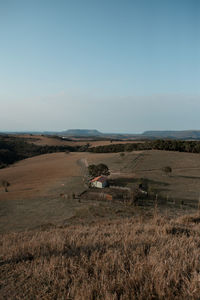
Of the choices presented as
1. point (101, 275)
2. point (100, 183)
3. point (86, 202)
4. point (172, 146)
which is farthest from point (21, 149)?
point (101, 275)

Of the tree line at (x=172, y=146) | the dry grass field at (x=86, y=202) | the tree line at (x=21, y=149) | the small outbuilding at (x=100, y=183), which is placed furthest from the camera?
the tree line at (x=21, y=149)

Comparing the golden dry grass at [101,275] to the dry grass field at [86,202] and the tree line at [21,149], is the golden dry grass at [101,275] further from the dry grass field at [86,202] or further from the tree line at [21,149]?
the tree line at [21,149]

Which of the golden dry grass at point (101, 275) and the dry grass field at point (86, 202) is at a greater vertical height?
the golden dry grass at point (101, 275)

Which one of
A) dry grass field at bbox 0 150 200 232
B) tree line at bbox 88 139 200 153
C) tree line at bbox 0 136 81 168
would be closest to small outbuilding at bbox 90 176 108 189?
dry grass field at bbox 0 150 200 232

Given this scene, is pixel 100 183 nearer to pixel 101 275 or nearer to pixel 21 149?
pixel 101 275

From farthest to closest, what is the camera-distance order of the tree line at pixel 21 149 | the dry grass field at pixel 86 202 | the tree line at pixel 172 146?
1. the tree line at pixel 21 149
2. the tree line at pixel 172 146
3. the dry grass field at pixel 86 202

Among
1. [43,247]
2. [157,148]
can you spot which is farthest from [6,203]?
[157,148]

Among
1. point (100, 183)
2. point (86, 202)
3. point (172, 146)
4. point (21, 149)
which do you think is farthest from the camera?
point (21, 149)

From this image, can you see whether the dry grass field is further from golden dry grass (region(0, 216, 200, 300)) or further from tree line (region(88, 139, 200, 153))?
tree line (region(88, 139, 200, 153))

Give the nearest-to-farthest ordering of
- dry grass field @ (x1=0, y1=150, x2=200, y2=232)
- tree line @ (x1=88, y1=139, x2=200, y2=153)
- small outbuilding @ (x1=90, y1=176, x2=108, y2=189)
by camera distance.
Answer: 1. dry grass field @ (x1=0, y1=150, x2=200, y2=232)
2. small outbuilding @ (x1=90, y1=176, x2=108, y2=189)
3. tree line @ (x1=88, y1=139, x2=200, y2=153)

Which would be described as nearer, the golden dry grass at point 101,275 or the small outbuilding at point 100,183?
the golden dry grass at point 101,275

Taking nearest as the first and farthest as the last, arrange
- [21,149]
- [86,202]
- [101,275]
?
[101,275]
[86,202]
[21,149]

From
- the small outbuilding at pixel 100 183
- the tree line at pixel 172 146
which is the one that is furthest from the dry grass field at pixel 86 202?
the tree line at pixel 172 146

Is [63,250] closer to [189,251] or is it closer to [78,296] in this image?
[78,296]
